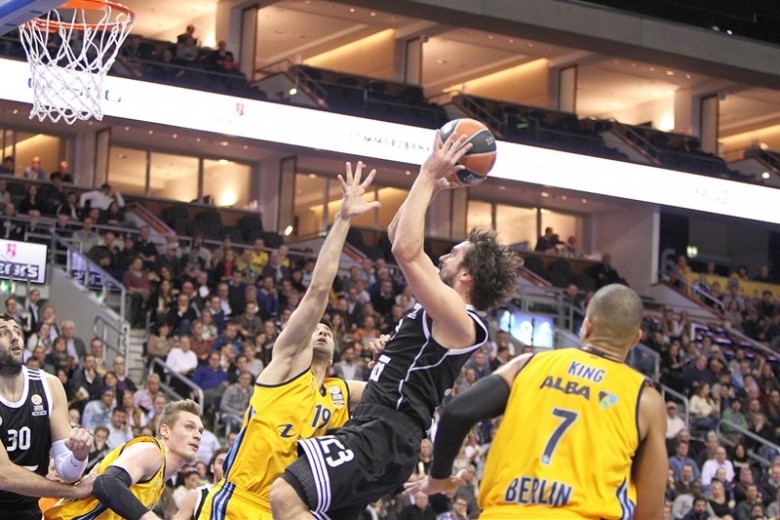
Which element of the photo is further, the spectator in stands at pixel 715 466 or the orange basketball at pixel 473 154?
the spectator in stands at pixel 715 466

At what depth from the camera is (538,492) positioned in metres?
4.63

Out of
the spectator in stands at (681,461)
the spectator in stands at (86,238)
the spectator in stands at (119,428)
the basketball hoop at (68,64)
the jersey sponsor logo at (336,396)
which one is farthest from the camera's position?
the spectator in stands at (86,238)

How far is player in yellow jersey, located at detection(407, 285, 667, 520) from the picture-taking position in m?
4.62

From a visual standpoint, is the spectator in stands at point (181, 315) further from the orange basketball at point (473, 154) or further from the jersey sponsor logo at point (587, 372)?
the jersey sponsor logo at point (587, 372)

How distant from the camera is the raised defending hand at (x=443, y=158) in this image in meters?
5.45

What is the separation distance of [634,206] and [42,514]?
2518 cm

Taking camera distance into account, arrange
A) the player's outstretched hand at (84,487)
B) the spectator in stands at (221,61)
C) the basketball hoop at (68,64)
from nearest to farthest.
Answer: the player's outstretched hand at (84,487) → the basketball hoop at (68,64) → the spectator in stands at (221,61)

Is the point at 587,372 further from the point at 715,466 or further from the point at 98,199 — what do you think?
the point at 98,199

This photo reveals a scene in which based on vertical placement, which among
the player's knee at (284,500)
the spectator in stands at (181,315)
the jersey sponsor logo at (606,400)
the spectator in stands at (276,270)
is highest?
the spectator in stands at (276,270)

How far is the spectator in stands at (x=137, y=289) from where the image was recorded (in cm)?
1836

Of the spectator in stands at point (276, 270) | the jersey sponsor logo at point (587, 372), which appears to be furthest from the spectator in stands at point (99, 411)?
the jersey sponsor logo at point (587, 372)

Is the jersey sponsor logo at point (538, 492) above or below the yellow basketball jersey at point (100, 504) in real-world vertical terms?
above

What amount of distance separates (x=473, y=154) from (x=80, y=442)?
2.49 metres

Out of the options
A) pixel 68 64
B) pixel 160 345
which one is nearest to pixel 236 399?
pixel 160 345
